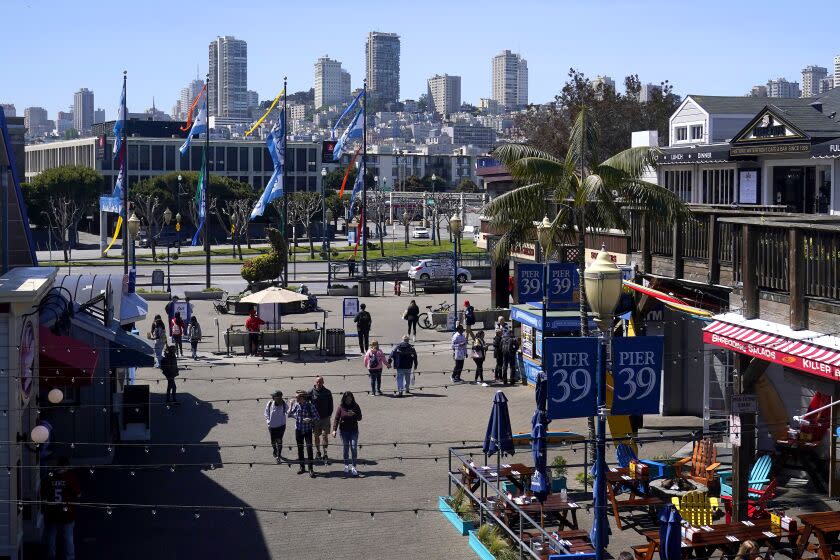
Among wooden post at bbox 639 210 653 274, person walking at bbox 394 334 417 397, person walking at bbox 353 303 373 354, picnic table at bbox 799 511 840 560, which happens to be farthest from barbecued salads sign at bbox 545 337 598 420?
person walking at bbox 353 303 373 354

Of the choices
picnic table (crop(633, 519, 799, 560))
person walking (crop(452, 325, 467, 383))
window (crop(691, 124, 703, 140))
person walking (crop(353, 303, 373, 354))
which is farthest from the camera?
window (crop(691, 124, 703, 140))

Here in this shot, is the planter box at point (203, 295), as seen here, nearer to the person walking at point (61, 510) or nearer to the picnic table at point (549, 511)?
the person walking at point (61, 510)

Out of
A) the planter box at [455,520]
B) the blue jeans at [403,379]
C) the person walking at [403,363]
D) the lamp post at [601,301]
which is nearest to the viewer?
the lamp post at [601,301]

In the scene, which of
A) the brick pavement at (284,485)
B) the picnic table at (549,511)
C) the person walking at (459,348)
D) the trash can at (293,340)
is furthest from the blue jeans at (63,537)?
the trash can at (293,340)

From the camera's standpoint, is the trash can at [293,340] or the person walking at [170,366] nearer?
the person walking at [170,366]

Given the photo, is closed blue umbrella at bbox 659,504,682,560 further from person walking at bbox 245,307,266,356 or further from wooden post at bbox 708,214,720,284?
person walking at bbox 245,307,266,356

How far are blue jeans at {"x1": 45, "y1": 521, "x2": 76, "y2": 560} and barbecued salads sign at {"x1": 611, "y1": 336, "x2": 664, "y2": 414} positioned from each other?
25.8 ft

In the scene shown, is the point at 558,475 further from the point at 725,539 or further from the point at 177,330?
the point at 177,330

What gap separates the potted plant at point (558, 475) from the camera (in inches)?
736

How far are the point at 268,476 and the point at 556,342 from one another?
706cm

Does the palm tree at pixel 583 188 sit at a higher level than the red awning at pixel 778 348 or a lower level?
higher

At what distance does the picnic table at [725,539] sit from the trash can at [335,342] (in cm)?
1899

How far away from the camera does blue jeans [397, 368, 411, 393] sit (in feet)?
89.3

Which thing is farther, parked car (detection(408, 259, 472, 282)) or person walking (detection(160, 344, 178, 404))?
parked car (detection(408, 259, 472, 282))
